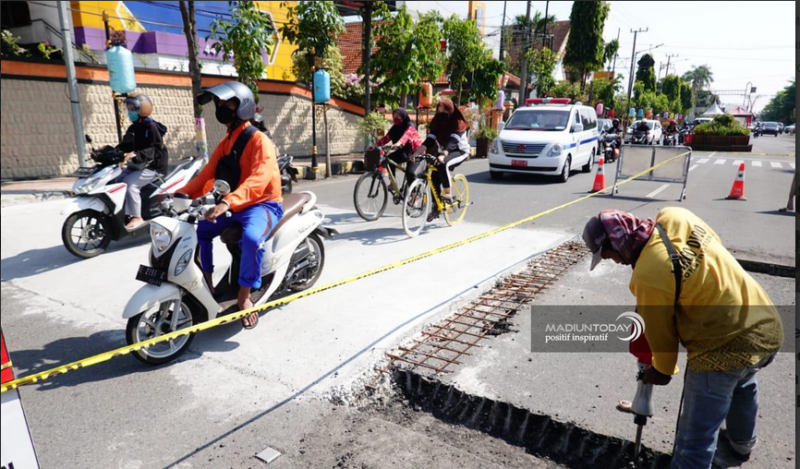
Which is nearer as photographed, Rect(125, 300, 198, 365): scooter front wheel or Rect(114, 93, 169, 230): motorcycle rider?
Rect(125, 300, 198, 365): scooter front wheel

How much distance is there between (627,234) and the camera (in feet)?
7.86

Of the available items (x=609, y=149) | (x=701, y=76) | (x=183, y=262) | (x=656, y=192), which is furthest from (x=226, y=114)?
(x=701, y=76)

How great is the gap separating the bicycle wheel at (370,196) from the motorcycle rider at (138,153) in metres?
2.94

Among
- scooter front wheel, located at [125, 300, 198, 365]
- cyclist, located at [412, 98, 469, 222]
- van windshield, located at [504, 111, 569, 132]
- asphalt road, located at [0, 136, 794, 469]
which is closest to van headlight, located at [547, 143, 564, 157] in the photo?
van windshield, located at [504, 111, 569, 132]

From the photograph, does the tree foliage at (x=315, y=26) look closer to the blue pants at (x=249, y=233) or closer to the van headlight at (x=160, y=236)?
the blue pants at (x=249, y=233)

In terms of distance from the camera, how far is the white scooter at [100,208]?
20.6 ft

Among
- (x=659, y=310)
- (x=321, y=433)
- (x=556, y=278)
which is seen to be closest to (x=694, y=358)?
(x=659, y=310)

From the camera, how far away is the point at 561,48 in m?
54.4

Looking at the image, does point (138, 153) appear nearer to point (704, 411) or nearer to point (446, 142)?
point (446, 142)

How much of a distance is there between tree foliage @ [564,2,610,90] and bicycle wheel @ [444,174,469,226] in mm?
34745

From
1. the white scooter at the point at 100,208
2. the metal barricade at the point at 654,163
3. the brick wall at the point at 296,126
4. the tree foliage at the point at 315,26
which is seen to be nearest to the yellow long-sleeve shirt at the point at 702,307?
the white scooter at the point at 100,208

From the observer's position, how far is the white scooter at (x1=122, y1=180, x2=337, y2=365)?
144 inches

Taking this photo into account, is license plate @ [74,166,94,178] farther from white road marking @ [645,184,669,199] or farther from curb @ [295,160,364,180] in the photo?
white road marking @ [645,184,669,199]

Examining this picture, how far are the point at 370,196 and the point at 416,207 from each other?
1087mm
